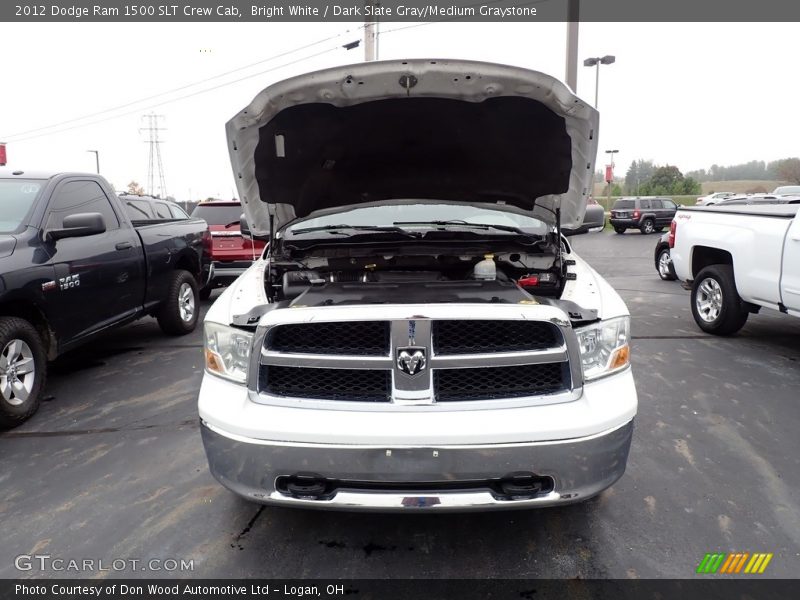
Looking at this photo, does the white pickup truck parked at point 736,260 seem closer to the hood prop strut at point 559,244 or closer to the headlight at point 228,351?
the hood prop strut at point 559,244

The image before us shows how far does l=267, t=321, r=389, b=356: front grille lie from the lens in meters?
2.19

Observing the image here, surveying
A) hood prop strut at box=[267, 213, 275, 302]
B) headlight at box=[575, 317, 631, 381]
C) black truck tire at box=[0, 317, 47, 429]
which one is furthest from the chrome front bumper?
black truck tire at box=[0, 317, 47, 429]

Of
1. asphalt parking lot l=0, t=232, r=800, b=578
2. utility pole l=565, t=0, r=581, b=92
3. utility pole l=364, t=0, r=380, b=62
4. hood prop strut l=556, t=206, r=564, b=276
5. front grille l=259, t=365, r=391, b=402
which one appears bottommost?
asphalt parking lot l=0, t=232, r=800, b=578

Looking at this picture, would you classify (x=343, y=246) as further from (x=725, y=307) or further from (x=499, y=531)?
(x=725, y=307)

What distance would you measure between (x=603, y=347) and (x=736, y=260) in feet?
14.6

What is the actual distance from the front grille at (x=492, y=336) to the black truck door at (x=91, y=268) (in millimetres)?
3431

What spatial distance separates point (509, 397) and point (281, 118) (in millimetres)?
1992

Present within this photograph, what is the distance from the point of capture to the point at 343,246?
352 cm

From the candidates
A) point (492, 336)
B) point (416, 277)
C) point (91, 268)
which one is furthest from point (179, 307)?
point (492, 336)

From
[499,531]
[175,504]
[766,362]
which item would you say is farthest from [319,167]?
[766,362]

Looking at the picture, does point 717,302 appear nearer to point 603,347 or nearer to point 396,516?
point 603,347

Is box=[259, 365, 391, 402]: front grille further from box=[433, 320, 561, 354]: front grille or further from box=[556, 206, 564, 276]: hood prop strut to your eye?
box=[556, 206, 564, 276]: hood prop strut

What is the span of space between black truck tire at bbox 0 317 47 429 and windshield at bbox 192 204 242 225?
16.6 feet

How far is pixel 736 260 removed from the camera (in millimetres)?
5684
